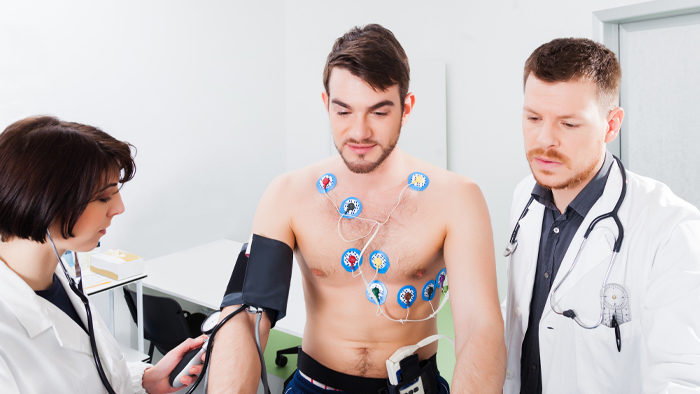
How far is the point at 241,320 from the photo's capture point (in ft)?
4.02

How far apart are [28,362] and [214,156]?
9.59 feet

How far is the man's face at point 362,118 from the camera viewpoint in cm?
128

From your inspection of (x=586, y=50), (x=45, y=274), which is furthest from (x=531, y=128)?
(x=45, y=274)

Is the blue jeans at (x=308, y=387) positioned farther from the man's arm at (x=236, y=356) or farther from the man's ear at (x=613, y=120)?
the man's ear at (x=613, y=120)

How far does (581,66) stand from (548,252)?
0.53m

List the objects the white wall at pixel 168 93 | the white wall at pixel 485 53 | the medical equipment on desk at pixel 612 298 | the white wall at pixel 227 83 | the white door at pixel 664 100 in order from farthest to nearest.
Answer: the white wall at pixel 485 53, the white door at pixel 664 100, the white wall at pixel 227 83, the white wall at pixel 168 93, the medical equipment on desk at pixel 612 298

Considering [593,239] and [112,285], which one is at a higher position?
[593,239]

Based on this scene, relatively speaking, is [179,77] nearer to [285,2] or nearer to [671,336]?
[285,2]

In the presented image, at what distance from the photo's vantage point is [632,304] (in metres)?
1.25

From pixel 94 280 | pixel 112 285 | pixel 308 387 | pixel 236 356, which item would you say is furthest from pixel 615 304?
pixel 94 280

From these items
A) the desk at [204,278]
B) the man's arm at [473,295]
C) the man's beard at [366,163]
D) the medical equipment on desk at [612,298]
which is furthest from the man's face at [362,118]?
the desk at [204,278]

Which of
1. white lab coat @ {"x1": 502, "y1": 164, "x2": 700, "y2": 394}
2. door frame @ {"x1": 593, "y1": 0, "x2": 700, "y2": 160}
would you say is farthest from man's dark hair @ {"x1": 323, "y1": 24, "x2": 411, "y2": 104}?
door frame @ {"x1": 593, "y1": 0, "x2": 700, "y2": 160}

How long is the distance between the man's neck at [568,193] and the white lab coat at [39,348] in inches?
51.6

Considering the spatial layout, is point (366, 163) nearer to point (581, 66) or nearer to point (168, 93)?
point (581, 66)
